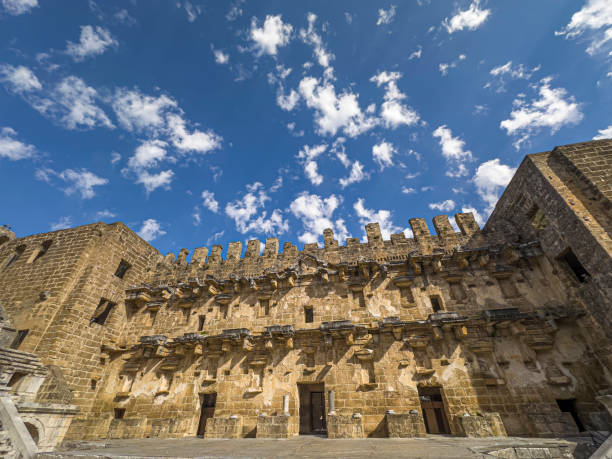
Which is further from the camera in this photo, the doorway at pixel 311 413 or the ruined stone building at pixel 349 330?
the doorway at pixel 311 413

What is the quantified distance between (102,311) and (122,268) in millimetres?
2480

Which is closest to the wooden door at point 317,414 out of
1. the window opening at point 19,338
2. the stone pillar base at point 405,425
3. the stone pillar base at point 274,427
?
the stone pillar base at point 274,427

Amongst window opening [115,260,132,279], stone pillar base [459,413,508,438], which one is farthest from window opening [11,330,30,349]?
stone pillar base [459,413,508,438]

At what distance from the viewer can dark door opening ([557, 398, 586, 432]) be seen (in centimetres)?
861

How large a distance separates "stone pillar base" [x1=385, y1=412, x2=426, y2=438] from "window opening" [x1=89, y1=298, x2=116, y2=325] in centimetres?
1347

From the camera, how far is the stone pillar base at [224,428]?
9.41m

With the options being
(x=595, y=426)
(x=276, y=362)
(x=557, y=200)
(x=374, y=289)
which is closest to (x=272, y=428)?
(x=276, y=362)

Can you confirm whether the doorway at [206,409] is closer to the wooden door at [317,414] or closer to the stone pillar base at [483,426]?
the wooden door at [317,414]

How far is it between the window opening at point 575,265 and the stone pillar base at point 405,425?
316 inches

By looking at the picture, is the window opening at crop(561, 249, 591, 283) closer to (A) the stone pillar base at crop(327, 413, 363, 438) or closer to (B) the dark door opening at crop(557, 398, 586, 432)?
(B) the dark door opening at crop(557, 398, 586, 432)

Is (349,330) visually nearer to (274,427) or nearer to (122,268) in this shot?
(274,427)

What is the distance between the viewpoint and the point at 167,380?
1167 cm

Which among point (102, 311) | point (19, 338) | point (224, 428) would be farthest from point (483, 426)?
point (19, 338)

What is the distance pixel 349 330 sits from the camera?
35.0 feet
